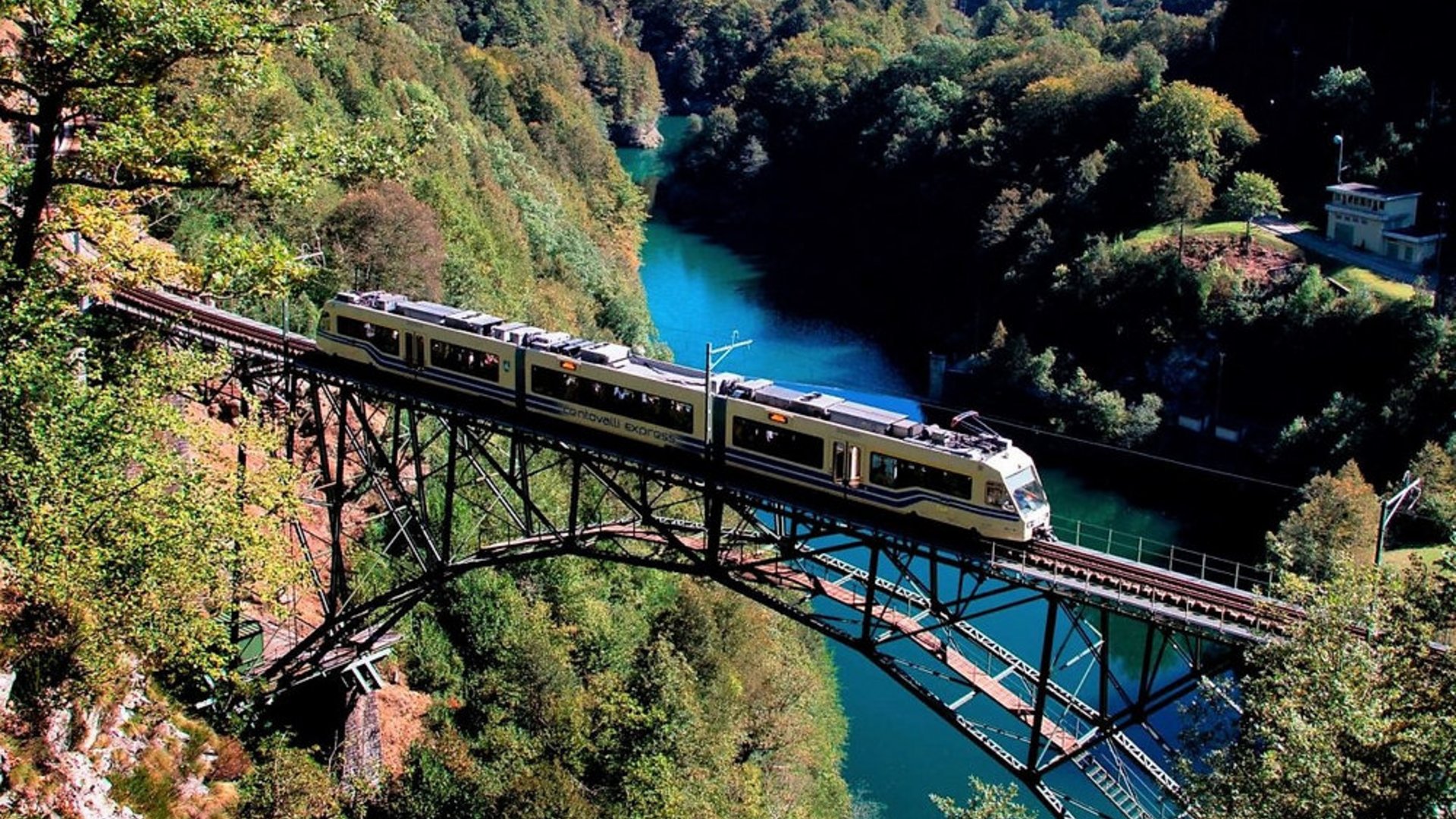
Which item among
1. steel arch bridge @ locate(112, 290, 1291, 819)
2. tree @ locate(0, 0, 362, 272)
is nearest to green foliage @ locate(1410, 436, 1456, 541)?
steel arch bridge @ locate(112, 290, 1291, 819)

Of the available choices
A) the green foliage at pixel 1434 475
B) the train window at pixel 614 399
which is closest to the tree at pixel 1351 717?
the train window at pixel 614 399

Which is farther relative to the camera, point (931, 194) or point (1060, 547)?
point (931, 194)

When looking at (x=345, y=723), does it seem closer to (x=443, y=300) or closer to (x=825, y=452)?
(x=825, y=452)

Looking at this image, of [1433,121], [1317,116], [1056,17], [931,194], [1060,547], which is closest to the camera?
[1060,547]

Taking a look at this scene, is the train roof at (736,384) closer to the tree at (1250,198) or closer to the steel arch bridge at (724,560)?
the steel arch bridge at (724,560)

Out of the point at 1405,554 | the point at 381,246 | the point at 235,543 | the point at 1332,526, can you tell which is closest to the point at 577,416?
the point at 235,543

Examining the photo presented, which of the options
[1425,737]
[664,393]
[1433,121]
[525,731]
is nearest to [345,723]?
[525,731]

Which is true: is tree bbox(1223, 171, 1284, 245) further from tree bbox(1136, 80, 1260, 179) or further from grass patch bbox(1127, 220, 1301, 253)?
tree bbox(1136, 80, 1260, 179)
